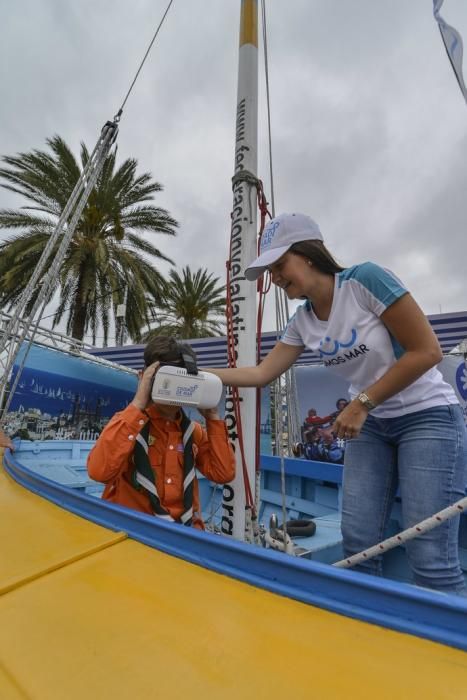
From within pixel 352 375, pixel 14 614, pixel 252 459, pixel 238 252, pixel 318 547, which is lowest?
pixel 318 547

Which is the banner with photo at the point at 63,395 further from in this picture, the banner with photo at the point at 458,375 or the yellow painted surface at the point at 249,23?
the banner with photo at the point at 458,375

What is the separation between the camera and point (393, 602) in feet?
1.99

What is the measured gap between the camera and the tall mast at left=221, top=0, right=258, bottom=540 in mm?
1538

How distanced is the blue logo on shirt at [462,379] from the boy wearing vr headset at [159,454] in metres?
6.70

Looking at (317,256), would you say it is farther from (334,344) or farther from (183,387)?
(183,387)

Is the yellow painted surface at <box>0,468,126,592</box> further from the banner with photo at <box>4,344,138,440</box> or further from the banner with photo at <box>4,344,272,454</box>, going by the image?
the banner with photo at <box>4,344,138,440</box>

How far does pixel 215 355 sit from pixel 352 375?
870cm

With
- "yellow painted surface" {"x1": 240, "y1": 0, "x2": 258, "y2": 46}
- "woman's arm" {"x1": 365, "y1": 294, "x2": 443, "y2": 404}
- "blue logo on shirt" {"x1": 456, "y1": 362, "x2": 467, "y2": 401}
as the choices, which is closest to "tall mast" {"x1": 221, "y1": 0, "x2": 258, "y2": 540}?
"yellow painted surface" {"x1": 240, "y1": 0, "x2": 258, "y2": 46}

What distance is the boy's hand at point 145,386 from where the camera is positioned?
1.29 m

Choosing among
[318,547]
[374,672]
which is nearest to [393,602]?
[374,672]

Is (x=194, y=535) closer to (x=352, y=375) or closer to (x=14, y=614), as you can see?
(x=14, y=614)

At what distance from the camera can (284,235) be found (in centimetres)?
117

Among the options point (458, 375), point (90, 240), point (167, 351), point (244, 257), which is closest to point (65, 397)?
point (90, 240)

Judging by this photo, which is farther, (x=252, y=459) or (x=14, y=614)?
(x=252, y=459)
